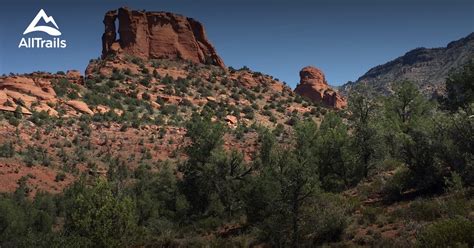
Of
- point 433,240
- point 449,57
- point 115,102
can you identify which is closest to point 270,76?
point 115,102

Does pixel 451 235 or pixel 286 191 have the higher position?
pixel 286 191

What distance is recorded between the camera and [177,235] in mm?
24375

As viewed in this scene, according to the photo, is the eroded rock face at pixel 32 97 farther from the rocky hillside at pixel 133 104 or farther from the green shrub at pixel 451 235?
the green shrub at pixel 451 235

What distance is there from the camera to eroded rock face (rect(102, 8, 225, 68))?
74.4 meters

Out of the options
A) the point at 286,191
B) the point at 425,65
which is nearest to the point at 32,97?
the point at 286,191

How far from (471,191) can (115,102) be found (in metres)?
45.1

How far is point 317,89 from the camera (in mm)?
101812

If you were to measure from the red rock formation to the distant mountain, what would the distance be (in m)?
20.2

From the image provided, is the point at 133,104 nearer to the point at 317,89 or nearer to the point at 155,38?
the point at 155,38

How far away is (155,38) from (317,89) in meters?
44.0

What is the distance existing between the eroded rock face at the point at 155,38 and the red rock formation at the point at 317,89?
3005 centimetres

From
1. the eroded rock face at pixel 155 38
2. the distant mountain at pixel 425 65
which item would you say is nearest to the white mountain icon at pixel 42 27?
the eroded rock face at pixel 155 38

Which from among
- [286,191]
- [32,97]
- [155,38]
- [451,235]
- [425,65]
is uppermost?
[425,65]

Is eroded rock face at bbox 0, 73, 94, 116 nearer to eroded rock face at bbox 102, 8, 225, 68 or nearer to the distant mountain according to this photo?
eroded rock face at bbox 102, 8, 225, 68
